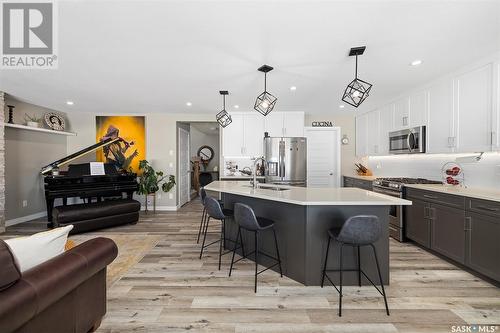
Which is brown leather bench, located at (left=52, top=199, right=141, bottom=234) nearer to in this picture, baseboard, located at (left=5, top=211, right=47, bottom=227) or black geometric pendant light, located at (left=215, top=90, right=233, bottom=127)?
baseboard, located at (left=5, top=211, right=47, bottom=227)

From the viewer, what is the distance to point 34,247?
141 cm

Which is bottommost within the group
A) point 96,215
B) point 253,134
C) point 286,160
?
point 96,215

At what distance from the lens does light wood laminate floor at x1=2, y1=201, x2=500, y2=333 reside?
1.88 meters

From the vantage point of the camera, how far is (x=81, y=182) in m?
4.52

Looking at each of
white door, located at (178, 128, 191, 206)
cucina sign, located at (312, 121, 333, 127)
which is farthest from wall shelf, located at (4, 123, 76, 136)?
cucina sign, located at (312, 121, 333, 127)

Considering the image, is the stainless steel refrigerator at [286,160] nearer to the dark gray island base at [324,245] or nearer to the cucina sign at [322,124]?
the cucina sign at [322,124]

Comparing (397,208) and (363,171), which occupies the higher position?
(363,171)

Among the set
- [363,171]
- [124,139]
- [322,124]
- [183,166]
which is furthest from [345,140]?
[124,139]

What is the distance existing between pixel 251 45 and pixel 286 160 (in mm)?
3302

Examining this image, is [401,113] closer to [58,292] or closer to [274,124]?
[274,124]

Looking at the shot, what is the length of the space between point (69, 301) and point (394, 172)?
549cm

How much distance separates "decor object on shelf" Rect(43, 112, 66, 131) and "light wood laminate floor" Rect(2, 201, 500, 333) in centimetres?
439

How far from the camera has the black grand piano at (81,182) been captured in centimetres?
429

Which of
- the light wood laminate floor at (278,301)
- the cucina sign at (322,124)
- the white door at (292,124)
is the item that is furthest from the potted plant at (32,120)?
the cucina sign at (322,124)
